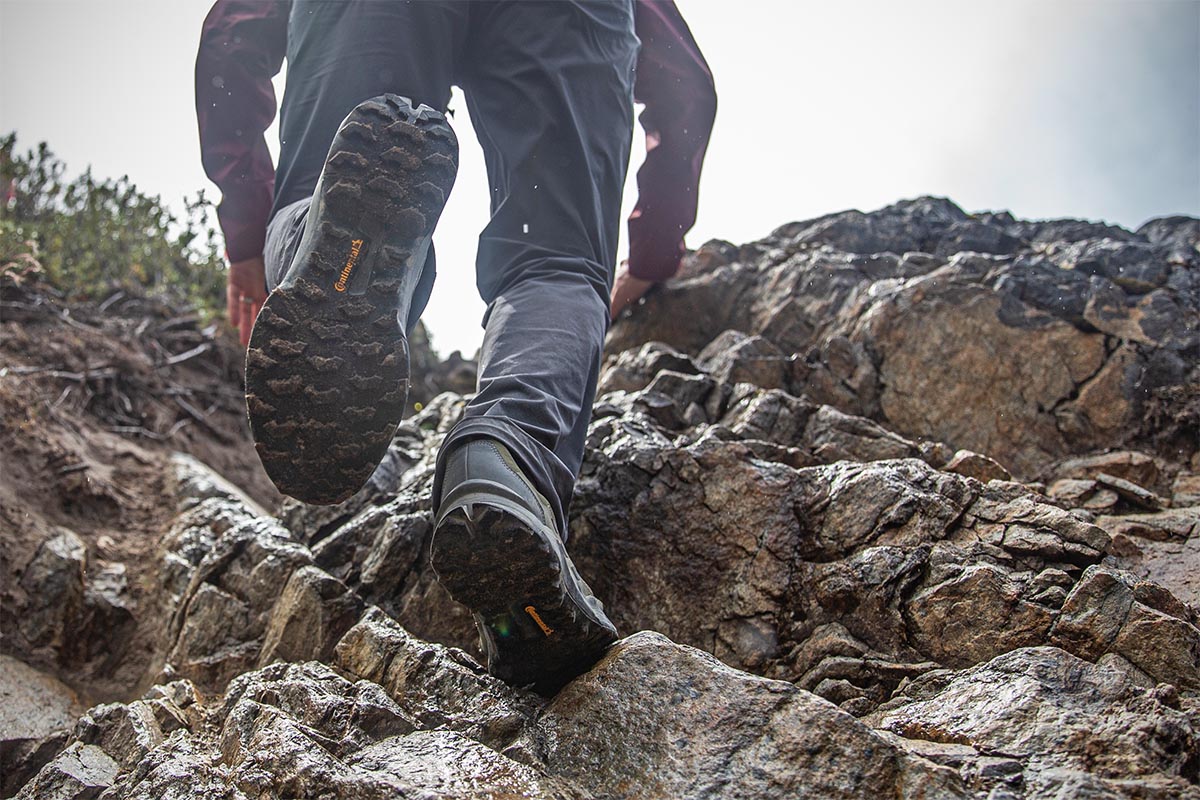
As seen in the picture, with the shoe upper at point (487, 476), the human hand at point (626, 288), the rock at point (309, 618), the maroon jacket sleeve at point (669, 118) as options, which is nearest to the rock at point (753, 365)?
the maroon jacket sleeve at point (669, 118)

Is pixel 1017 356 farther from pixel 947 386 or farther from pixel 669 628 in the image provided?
pixel 669 628

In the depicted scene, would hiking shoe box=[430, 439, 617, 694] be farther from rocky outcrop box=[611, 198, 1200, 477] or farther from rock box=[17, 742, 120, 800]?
rocky outcrop box=[611, 198, 1200, 477]

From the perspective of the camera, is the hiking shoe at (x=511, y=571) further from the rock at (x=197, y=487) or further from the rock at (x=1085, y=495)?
the rock at (x=197, y=487)

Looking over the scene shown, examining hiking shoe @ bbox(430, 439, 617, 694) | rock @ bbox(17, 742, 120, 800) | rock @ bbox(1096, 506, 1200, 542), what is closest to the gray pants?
hiking shoe @ bbox(430, 439, 617, 694)

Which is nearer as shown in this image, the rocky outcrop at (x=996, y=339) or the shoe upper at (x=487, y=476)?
the shoe upper at (x=487, y=476)

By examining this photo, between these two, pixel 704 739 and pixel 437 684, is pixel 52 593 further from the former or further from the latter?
pixel 704 739

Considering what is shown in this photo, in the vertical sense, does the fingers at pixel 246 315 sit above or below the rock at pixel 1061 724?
above

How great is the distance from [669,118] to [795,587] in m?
2.31

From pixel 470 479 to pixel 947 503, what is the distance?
60.9 inches

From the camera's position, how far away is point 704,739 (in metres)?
1.60

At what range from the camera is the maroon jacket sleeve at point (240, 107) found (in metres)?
2.95

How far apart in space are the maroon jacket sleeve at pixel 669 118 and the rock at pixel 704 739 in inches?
106

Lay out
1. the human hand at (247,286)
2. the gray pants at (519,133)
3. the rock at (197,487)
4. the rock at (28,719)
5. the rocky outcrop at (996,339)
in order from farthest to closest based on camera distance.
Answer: the rock at (197,487), the rocky outcrop at (996,339), the human hand at (247,286), the rock at (28,719), the gray pants at (519,133)

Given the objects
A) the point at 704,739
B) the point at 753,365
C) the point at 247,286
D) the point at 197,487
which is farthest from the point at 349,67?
the point at 197,487
